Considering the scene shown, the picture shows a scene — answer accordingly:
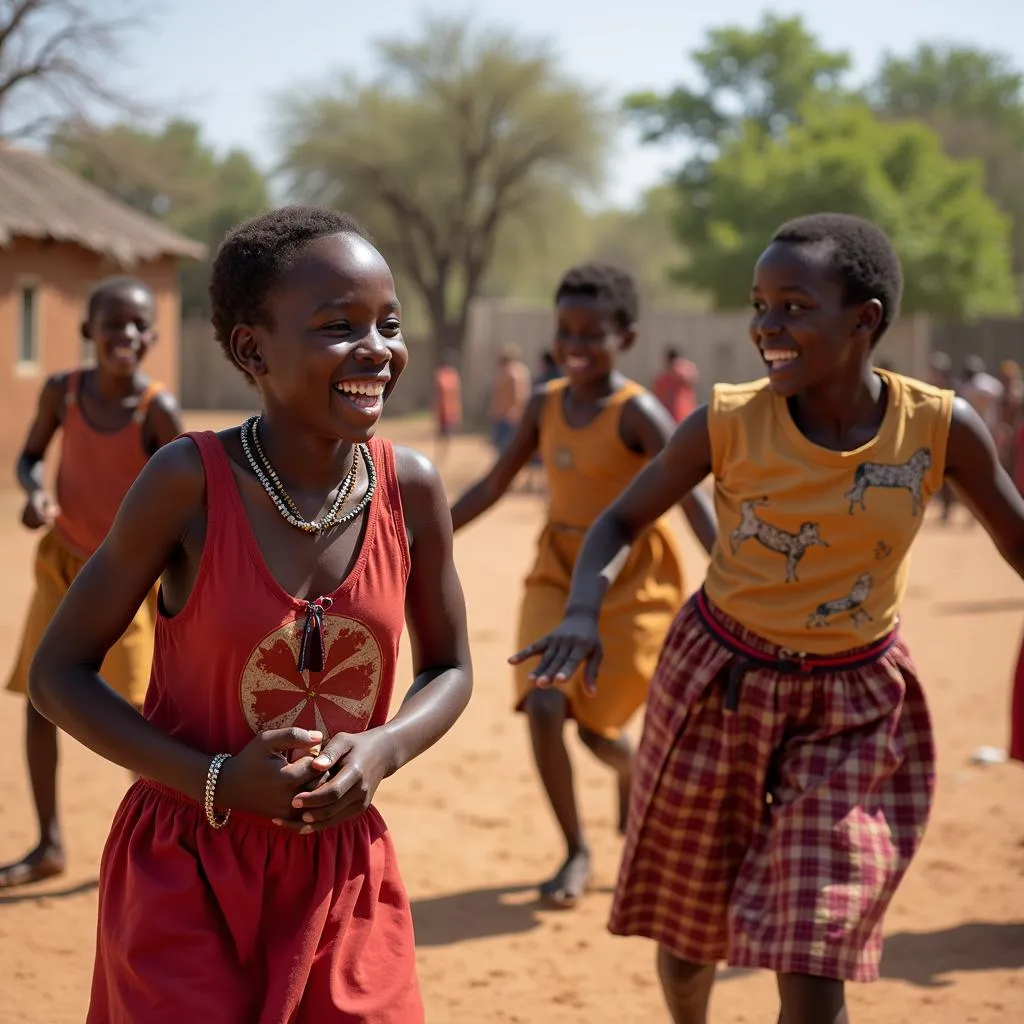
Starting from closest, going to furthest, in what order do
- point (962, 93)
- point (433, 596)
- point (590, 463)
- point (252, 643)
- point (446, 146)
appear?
point (252, 643) → point (433, 596) → point (590, 463) → point (446, 146) → point (962, 93)

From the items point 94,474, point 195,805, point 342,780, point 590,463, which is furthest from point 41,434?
point 342,780

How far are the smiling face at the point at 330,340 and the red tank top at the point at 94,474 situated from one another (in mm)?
2825

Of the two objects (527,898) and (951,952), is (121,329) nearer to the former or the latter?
(527,898)

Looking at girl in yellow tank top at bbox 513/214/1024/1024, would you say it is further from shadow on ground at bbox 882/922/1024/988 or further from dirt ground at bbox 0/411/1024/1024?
shadow on ground at bbox 882/922/1024/988

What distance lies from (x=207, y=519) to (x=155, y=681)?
319 millimetres

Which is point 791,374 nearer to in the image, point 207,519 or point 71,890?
point 207,519

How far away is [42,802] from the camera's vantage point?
506cm

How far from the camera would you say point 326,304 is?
2346 millimetres

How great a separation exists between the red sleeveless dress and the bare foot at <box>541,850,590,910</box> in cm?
263

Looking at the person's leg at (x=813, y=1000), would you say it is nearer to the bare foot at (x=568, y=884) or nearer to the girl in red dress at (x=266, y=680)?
the girl in red dress at (x=266, y=680)

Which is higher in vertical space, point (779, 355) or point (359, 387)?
point (779, 355)

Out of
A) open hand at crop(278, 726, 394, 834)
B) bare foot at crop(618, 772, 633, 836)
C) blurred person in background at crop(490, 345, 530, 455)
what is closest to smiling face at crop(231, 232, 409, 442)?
open hand at crop(278, 726, 394, 834)

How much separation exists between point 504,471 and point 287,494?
280cm

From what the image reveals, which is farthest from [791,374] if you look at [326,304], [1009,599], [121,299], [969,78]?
[969,78]
